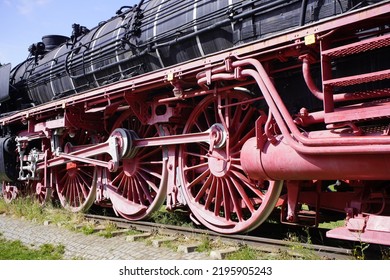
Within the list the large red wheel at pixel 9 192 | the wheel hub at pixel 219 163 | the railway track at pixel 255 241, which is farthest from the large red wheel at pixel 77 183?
the wheel hub at pixel 219 163

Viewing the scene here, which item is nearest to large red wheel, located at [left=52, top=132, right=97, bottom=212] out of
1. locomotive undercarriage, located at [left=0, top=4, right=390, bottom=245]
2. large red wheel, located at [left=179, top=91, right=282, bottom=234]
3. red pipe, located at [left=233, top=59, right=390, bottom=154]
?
locomotive undercarriage, located at [left=0, top=4, right=390, bottom=245]

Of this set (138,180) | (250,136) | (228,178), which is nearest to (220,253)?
(228,178)

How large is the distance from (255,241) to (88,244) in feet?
6.83

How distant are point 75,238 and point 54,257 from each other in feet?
3.00

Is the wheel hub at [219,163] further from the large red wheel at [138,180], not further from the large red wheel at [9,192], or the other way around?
the large red wheel at [9,192]

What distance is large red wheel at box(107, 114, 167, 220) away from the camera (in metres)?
5.74

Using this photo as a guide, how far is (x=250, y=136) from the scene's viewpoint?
454cm

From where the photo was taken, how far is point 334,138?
316cm

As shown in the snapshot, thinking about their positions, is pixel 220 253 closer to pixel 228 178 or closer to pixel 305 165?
pixel 228 178

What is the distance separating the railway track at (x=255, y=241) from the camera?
3590 millimetres

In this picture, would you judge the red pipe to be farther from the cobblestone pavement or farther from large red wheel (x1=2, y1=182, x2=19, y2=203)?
large red wheel (x1=2, y1=182, x2=19, y2=203)

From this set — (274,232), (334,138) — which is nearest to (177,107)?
(274,232)

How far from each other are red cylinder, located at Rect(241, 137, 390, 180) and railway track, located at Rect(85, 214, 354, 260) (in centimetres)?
68

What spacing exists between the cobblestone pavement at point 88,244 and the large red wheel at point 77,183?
757mm
